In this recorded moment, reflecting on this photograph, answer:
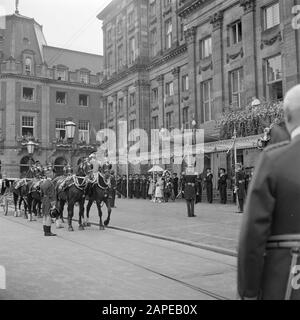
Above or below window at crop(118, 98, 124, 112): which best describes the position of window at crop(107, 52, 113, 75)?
above

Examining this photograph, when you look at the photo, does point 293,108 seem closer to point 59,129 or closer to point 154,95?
point 154,95

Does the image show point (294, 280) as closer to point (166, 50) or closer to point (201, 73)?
point (201, 73)

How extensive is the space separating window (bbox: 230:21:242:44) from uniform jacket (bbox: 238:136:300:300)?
85.0 ft

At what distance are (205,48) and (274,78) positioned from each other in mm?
8321

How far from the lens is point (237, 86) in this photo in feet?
89.8

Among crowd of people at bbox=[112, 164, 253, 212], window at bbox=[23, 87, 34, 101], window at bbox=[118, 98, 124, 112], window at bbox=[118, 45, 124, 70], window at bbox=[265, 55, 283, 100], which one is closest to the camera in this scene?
crowd of people at bbox=[112, 164, 253, 212]

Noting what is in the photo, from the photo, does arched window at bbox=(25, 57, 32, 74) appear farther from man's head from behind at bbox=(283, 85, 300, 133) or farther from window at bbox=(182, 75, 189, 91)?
man's head from behind at bbox=(283, 85, 300, 133)

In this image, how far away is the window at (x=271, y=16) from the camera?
78.4 feet

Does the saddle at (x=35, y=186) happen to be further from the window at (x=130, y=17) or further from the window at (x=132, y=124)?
the window at (x=130, y=17)

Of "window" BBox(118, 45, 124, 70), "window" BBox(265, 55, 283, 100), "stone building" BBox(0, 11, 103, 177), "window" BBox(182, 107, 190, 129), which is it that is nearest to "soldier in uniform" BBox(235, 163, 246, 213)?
"window" BBox(265, 55, 283, 100)

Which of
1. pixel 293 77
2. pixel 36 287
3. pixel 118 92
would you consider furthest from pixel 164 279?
pixel 118 92

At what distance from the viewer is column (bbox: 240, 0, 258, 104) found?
82.5 feet

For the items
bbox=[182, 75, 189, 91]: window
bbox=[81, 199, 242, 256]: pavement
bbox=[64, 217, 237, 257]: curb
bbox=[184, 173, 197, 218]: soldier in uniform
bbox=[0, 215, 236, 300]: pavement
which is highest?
bbox=[182, 75, 189, 91]: window

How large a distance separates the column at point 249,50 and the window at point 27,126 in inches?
1382
